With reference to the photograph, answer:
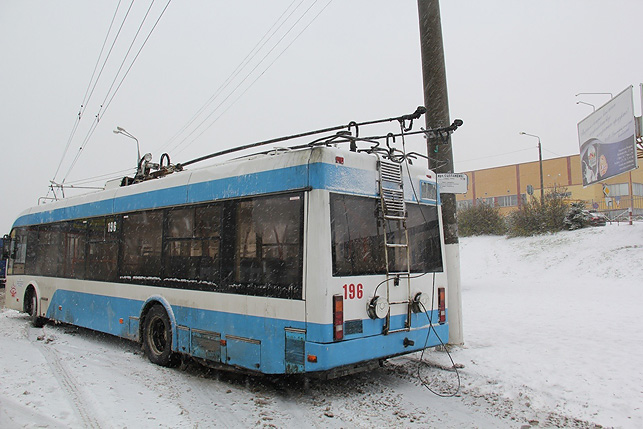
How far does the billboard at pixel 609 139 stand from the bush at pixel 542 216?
6.53 ft

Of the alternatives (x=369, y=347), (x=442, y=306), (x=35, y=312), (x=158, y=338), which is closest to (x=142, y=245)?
(x=158, y=338)

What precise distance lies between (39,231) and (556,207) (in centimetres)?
2651

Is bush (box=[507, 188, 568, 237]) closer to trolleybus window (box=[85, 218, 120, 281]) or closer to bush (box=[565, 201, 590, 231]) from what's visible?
bush (box=[565, 201, 590, 231])

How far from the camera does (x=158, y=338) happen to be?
7957 mm

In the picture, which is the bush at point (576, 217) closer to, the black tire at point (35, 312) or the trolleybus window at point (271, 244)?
the trolleybus window at point (271, 244)

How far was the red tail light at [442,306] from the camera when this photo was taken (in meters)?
6.95

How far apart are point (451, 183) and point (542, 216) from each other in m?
23.5

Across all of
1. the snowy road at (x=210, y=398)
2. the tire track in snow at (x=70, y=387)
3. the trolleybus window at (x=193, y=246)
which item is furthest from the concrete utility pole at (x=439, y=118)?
the tire track in snow at (x=70, y=387)

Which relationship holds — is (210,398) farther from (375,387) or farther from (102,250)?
(102,250)

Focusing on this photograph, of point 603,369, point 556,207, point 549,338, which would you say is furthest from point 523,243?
point 603,369

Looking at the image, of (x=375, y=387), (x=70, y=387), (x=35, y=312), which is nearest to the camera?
(x=70, y=387)

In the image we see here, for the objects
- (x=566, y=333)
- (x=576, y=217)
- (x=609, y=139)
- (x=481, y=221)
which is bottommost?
(x=566, y=333)

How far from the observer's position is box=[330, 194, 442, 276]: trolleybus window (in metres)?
5.67

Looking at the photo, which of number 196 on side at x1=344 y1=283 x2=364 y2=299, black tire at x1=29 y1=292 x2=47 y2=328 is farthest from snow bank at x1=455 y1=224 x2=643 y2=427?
black tire at x1=29 y1=292 x2=47 y2=328
